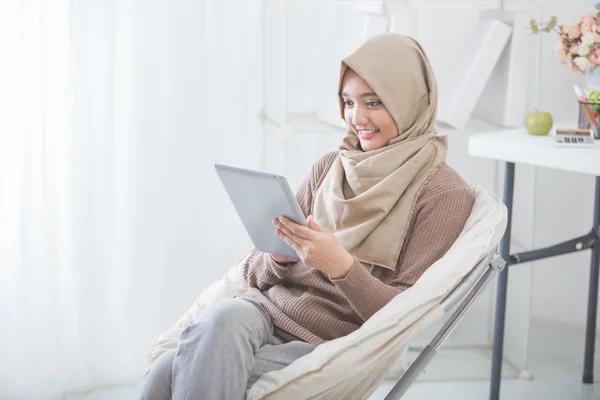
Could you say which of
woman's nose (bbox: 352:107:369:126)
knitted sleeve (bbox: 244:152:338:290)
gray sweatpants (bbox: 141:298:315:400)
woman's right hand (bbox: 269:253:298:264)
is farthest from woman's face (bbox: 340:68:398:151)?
gray sweatpants (bbox: 141:298:315:400)

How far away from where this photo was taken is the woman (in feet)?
4.92

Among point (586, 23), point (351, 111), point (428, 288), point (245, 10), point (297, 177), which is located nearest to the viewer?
point (428, 288)

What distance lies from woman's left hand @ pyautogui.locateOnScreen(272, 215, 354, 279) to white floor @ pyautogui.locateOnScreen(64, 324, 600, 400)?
1075 mm

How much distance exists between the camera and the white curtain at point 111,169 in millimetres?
2309

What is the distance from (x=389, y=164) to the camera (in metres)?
1.74

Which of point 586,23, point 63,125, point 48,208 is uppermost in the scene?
point 586,23

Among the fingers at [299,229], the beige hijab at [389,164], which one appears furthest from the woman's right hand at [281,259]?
the fingers at [299,229]

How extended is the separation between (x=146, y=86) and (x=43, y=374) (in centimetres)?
88

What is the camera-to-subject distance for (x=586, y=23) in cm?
228

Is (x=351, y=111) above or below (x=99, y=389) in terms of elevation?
above

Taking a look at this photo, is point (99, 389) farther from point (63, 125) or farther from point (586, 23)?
point (586, 23)

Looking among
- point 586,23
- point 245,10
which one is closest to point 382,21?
point 245,10

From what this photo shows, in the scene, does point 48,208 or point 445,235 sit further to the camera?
point 48,208

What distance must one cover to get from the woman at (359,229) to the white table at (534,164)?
0.43 metres
